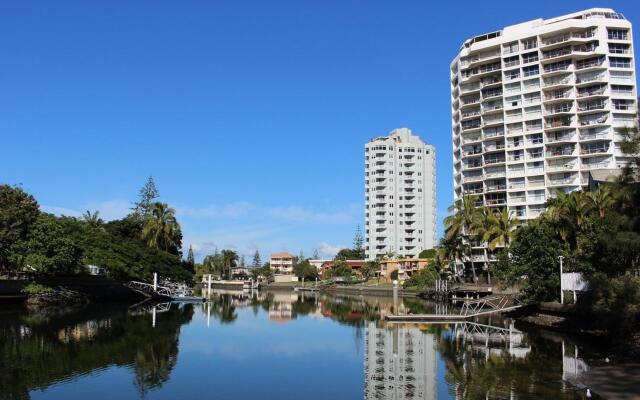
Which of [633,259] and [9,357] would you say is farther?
[633,259]

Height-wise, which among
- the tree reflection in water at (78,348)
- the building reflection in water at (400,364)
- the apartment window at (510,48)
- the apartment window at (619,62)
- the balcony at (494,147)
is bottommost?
the building reflection in water at (400,364)

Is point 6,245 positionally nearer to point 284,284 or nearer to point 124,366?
point 124,366

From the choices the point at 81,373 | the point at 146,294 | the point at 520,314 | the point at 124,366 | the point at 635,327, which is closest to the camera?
the point at 81,373

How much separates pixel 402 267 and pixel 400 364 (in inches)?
4421

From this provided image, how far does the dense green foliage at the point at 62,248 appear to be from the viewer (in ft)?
198

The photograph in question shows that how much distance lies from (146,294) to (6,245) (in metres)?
22.3

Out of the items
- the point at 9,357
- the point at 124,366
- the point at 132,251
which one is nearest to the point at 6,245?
the point at 132,251

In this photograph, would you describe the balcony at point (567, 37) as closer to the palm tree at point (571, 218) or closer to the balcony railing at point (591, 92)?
the balcony railing at point (591, 92)

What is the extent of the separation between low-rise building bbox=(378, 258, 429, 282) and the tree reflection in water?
90.7 metres

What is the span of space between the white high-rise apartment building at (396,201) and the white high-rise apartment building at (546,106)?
198ft

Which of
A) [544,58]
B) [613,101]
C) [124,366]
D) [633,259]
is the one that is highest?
[544,58]

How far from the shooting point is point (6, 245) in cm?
5956

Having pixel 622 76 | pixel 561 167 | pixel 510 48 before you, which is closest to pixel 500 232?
pixel 561 167

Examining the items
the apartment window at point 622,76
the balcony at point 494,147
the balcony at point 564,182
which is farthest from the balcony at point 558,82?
the balcony at point 564,182
